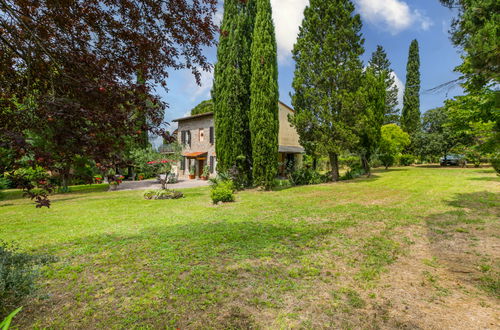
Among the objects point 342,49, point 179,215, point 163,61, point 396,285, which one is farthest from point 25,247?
point 342,49

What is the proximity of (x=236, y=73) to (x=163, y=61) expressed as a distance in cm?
1195


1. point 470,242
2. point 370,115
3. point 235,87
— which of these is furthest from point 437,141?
point 470,242

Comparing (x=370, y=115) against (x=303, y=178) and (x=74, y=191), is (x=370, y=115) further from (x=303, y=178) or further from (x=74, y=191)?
(x=74, y=191)

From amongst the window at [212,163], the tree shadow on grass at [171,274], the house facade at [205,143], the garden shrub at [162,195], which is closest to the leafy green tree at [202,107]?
the house facade at [205,143]

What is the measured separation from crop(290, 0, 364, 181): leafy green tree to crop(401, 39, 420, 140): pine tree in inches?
952

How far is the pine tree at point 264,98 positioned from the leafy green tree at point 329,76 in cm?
282

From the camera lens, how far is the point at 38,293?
337cm

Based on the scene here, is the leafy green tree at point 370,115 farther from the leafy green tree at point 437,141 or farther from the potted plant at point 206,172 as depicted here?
the leafy green tree at point 437,141

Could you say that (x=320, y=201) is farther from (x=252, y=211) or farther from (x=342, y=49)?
(x=342, y=49)

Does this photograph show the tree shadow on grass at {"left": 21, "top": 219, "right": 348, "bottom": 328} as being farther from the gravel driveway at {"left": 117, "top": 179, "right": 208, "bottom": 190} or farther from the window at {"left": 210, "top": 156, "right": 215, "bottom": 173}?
the window at {"left": 210, "top": 156, "right": 215, "bottom": 173}

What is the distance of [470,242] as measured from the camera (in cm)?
509

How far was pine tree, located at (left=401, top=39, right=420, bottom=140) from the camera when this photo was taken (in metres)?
34.8

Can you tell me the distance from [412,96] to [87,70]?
41.3 metres

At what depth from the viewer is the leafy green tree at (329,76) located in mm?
15805
